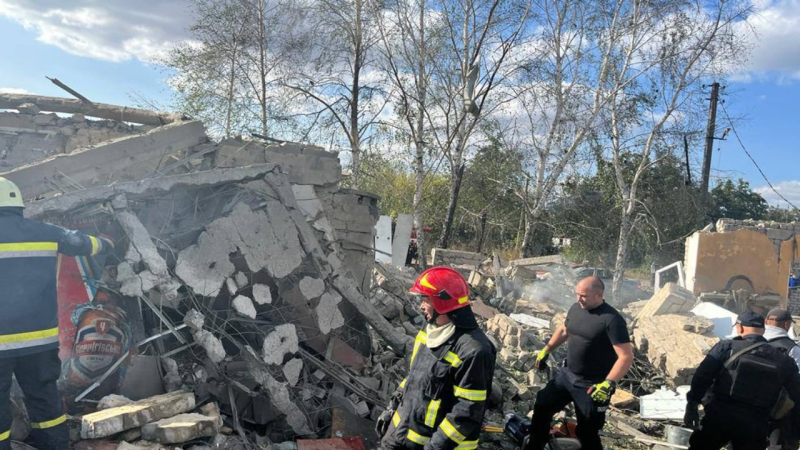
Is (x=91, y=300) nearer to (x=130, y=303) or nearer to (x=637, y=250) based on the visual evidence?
(x=130, y=303)

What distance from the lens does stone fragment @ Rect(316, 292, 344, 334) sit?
564cm

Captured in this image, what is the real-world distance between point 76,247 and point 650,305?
29.6ft

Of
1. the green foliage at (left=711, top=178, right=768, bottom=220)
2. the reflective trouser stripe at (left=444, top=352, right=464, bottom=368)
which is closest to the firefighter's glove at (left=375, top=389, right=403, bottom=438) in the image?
the reflective trouser stripe at (left=444, top=352, right=464, bottom=368)

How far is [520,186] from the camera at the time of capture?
66.4 feet

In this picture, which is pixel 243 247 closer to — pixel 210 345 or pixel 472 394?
pixel 210 345

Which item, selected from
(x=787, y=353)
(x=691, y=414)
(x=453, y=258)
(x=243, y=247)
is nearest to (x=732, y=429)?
(x=691, y=414)

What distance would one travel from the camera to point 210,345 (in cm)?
461

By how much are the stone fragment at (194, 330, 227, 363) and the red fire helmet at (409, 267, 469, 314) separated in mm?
2240

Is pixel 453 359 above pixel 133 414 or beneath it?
above

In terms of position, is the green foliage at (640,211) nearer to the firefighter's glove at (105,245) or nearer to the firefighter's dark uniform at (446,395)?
the firefighter's glove at (105,245)

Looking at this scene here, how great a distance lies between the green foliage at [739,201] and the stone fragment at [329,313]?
29720 millimetres

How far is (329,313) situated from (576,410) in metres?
2.52

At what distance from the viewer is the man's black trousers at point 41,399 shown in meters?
3.47

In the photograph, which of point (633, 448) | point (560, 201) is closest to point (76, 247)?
point (633, 448)
